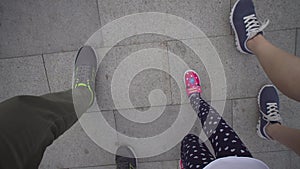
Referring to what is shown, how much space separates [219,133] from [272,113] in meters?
0.60

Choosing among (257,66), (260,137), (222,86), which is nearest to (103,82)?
(222,86)

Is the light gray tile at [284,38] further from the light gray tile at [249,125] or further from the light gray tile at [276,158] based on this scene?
the light gray tile at [276,158]

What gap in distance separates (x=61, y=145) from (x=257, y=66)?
1.58 metres

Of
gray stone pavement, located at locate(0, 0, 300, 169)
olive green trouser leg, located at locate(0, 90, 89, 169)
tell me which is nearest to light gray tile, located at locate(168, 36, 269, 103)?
gray stone pavement, located at locate(0, 0, 300, 169)

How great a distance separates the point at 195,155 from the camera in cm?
127

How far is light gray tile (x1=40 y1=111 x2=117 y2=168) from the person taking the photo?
1.78m

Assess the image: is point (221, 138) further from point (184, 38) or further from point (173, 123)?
point (184, 38)

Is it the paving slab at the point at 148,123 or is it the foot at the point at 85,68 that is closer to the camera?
the foot at the point at 85,68

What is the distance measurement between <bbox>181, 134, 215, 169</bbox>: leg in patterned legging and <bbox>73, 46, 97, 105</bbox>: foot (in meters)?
0.73

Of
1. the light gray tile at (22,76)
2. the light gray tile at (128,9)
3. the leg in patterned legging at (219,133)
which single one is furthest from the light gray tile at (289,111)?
the light gray tile at (22,76)

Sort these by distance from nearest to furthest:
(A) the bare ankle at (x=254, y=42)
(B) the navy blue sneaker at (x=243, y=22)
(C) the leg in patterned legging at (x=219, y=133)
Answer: (C) the leg in patterned legging at (x=219, y=133) < (A) the bare ankle at (x=254, y=42) < (B) the navy blue sneaker at (x=243, y=22)

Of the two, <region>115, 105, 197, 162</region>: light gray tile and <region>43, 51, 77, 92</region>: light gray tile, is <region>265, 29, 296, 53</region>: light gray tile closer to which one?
<region>115, 105, 197, 162</region>: light gray tile

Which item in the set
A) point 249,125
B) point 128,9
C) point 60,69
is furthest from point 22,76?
point 249,125

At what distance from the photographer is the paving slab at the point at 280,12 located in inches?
63.9
